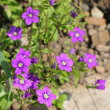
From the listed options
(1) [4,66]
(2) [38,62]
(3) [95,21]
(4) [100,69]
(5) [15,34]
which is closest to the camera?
(1) [4,66]

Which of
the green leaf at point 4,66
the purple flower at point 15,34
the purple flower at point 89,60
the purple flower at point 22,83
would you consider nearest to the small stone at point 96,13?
the purple flower at point 89,60

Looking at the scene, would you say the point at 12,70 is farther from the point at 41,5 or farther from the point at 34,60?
the point at 41,5

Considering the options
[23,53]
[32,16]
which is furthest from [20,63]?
[32,16]

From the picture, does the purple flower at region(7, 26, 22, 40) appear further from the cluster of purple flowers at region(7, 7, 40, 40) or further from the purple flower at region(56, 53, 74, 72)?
the purple flower at region(56, 53, 74, 72)

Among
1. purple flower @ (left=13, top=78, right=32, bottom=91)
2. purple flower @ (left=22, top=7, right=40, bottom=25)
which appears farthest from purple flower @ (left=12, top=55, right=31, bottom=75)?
purple flower @ (left=22, top=7, right=40, bottom=25)

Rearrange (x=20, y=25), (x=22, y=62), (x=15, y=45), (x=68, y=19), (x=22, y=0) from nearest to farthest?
1. (x=22, y=62)
2. (x=68, y=19)
3. (x=20, y=25)
4. (x=15, y=45)
5. (x=22, y=0)

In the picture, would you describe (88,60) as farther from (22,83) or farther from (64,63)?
(22,83)

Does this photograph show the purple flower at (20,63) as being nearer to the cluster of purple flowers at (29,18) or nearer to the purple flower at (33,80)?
the purple flower at (33,80)

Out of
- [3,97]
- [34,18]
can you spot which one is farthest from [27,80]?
[34,18]

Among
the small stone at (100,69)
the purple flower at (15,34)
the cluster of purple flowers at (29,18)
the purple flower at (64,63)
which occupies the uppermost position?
the cluster of purple flowers at (29,18)
